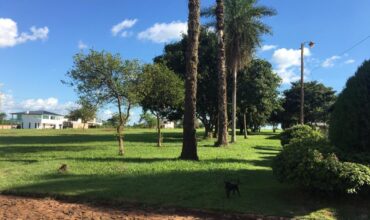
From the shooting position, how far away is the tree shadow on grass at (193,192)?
9672 millimetres

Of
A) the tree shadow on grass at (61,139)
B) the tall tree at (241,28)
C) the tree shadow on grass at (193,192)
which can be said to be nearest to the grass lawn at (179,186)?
the tree shadow on grass at (193,192)

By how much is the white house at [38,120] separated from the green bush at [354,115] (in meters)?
128

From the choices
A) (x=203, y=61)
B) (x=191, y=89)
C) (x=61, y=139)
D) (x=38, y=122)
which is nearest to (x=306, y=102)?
(x=203, y=61)

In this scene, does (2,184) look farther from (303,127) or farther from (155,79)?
(155,79)

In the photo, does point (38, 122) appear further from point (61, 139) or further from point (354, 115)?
point (354, 115)

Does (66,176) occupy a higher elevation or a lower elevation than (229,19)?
lower

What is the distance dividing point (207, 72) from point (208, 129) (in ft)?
23.7

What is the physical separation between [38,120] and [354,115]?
13532 cm

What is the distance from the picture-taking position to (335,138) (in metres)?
10.7

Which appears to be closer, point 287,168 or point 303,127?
point 287,168

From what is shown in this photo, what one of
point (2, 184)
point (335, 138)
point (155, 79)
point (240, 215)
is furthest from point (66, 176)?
point (155, 79)

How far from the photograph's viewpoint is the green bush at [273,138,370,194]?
9180mm

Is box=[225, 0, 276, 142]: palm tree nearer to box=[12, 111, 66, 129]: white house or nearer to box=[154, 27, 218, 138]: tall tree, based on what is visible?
box=[154, 27, 218, 138]: tall tree

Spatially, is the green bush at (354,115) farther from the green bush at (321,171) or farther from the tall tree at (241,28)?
the tall tree at (241,28)
